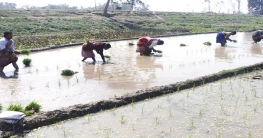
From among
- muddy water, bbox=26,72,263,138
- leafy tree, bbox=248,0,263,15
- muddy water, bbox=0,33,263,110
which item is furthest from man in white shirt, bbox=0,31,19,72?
leafy tree, bbox=248,0,263,15

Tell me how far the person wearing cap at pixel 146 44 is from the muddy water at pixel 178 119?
6.19m

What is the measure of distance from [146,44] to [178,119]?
321 inches

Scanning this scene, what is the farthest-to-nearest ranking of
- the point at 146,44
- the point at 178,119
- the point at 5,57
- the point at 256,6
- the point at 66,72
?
1. the point at 256,6
2. the point at 146,44
3. the point at 5,57
4. the point at 66,72
5. the point at 178,119

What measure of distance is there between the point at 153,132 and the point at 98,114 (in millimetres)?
1370

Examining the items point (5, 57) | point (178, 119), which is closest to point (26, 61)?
point (5, 57)

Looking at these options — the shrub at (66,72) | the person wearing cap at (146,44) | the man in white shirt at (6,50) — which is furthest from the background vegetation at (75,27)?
the shrub at (66,72)

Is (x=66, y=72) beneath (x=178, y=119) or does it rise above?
above

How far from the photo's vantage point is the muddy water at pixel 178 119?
Answer: 5.20 m

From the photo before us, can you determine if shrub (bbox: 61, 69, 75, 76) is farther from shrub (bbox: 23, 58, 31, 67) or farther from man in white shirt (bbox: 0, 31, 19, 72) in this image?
shrub (bbox: 23, 58, 31, 67)

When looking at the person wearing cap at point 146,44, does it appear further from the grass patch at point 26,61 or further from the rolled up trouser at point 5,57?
the rolled up trouser at point 5,57

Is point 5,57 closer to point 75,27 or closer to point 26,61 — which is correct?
point 26,61

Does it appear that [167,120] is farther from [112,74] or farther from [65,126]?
[112,74]

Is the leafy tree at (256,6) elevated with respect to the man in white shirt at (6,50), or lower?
elevated

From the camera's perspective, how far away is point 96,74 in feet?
32.2
